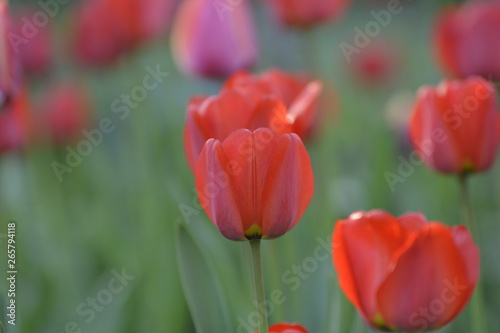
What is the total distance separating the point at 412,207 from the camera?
1660mm

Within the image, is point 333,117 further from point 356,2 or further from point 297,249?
point 356,2

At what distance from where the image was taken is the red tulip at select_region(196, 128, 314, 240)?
70cm

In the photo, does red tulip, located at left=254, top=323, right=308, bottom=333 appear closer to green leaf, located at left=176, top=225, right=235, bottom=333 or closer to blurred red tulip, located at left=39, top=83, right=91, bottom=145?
green leaf, located at left=176, top=225, right=235, bottom=333

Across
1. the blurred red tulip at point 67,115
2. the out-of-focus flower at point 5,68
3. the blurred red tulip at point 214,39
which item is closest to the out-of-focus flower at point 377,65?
the blurred red tulip at point 67,115

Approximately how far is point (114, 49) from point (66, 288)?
1.67 ft

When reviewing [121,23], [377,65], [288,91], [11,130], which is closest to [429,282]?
[288,91]

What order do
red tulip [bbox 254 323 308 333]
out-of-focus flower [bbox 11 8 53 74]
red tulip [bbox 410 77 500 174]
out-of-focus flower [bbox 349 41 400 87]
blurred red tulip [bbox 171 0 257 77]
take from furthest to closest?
out-of-focus flower [bbox 349 41 400 87] → out-of-focus flower [bbox 11 8 53 74] → blurred red tulip [bbox 171 0 257 77] → red tulip [bbox 410 77 500 174] → red tulip [bbox 254 323 308 333]

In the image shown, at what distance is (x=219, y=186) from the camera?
707 millimetres

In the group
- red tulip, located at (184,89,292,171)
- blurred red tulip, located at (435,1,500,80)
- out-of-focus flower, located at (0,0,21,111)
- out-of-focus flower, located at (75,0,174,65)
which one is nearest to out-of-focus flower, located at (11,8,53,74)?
out-of-focus flower, located at (75,0,174,65)

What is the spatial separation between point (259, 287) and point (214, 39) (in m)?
0.69

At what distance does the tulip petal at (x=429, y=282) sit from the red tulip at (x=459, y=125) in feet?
0.73

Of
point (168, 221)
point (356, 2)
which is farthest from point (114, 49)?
point (356, 2)

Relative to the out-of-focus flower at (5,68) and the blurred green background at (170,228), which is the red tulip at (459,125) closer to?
the blurred green background at (170,228)

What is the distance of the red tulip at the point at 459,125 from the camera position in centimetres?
93
